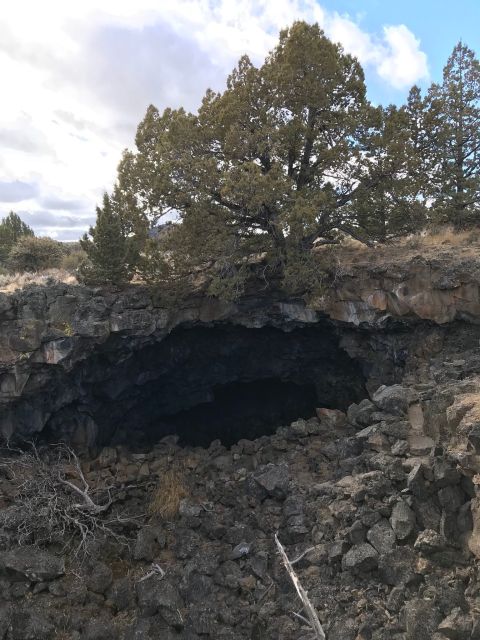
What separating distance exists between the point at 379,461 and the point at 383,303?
5890 millimetres

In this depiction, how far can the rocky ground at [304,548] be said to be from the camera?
7477 millimetres

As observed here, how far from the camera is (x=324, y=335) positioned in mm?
17531

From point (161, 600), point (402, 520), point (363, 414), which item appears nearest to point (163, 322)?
point (363, 414)

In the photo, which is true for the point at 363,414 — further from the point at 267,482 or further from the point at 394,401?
the point at 267,482

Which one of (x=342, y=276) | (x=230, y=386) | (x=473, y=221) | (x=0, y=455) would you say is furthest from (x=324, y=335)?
(x=0, y=455)

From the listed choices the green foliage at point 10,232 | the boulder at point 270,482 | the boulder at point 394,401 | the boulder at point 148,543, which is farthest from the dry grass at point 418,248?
the green foliage at point 10,232

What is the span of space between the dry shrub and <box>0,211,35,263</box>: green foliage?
61.4 ft

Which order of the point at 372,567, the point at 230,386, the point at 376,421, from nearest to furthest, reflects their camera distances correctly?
the point at 372,567
the point at 376,421
the point at 230,386

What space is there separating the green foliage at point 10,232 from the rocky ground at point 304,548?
19678 mm

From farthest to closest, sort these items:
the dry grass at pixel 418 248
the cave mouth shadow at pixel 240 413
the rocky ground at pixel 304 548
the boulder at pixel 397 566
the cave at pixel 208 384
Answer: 1. the cave mouth shadow at pixel 240 413
2. the cave at pixel 208 384
3. the dry grass at pixel 418 248
4. the boulder at pixel 397 566
5. the rocky ground at pixel 304 548

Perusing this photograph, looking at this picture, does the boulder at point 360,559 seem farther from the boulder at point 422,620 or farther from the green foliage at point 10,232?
the green foliage at point 10,232

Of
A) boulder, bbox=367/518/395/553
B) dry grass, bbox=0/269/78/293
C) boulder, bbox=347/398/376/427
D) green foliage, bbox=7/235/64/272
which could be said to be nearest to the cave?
dry grass, bbox=0/269/78/293

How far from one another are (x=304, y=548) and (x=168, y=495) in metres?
4.65

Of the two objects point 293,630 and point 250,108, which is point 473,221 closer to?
point 250,108
